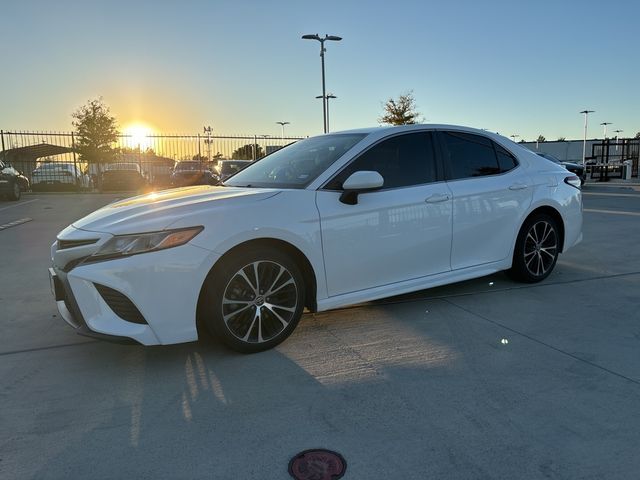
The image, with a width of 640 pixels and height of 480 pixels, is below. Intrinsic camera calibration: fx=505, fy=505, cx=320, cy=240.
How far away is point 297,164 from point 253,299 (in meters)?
1.32

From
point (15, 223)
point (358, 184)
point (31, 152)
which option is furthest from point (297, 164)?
point (31, 152)

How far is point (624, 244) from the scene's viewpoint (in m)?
7.45

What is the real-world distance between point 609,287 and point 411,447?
3.68 meters

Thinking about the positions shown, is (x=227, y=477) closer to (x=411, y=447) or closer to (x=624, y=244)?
(x=411, y=447)

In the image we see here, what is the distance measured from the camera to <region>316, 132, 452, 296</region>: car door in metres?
3.66

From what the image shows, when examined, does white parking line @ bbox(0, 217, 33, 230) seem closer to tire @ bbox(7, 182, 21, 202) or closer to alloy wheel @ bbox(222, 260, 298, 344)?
tire @ bbox(7, 182, 21, 202)

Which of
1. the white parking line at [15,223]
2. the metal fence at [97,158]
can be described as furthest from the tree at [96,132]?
the white parking line at [15,223]

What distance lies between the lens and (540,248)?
509 centimetres

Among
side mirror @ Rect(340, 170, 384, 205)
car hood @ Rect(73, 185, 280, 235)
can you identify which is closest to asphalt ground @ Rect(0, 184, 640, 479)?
car hood @ Rect(73, 185, 280, 235)

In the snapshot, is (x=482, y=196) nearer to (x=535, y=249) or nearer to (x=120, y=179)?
(x=535, y=249)

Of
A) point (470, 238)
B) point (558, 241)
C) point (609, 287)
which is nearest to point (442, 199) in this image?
point (470, 238)

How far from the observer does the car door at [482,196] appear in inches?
171

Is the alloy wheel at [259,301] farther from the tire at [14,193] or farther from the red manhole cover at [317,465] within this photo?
the tire at [14,193]

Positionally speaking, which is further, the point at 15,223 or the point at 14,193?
the point at 14,193
